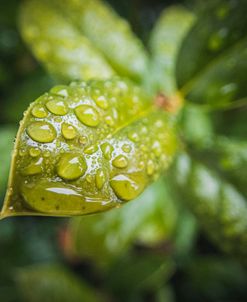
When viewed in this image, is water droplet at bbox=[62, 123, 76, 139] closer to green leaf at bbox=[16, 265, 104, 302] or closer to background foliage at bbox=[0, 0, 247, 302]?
background foliage at bbox=[0, 0, 247, 302]

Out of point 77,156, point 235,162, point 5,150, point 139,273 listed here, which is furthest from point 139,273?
point 77,156

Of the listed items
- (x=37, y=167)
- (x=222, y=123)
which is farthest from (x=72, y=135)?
(x=222, y=123)

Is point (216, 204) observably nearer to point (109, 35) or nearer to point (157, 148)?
point (157, 148)

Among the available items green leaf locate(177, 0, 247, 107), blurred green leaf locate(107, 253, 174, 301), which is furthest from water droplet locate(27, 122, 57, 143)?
blurred green leaf locate(107, 253, 174, 301)

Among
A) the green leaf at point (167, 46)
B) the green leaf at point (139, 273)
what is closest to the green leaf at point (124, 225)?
the green leaf at point (139, 273)

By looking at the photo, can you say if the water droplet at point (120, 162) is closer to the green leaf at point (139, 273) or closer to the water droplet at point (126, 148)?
the water droplet at point (126, 148)

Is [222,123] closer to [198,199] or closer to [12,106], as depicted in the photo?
[198,199]
